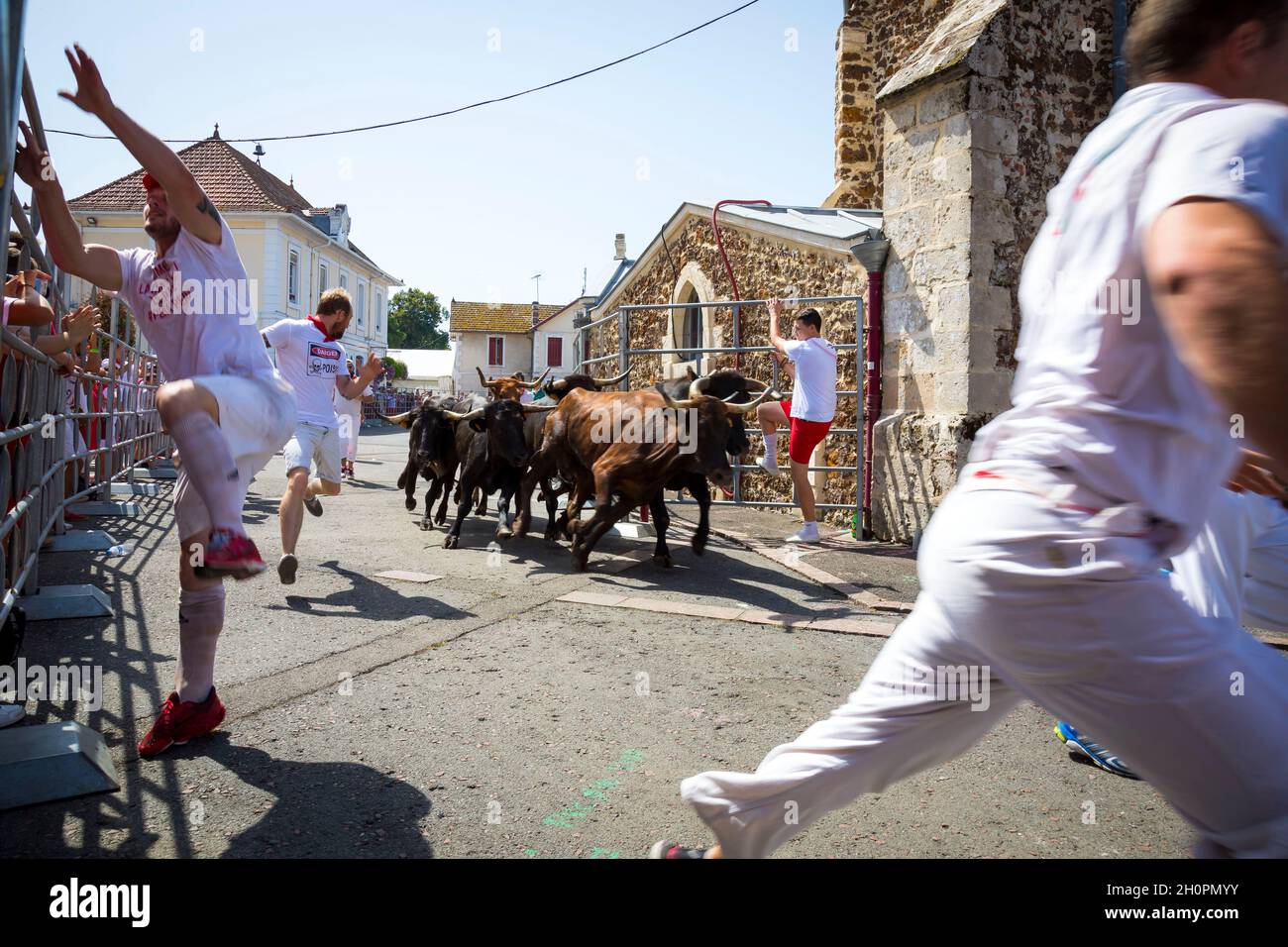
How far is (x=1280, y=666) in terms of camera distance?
1.54 m

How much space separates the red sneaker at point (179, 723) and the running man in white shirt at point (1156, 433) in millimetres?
2842

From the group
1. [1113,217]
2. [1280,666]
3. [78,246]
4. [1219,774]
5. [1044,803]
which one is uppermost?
[78,246]

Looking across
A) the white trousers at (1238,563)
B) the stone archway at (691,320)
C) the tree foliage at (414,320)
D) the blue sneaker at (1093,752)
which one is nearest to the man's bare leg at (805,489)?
the stone archway at (691,320)

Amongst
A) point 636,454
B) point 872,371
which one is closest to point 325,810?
point 636,454

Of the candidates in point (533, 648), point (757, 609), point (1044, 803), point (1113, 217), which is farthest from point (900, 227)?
point (1113, 217)

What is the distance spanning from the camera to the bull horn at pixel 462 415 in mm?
9258

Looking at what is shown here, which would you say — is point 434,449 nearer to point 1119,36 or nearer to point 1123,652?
point 1119,36

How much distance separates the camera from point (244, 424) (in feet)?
10.4

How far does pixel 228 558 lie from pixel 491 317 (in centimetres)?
6557

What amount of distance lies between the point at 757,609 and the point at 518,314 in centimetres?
6381

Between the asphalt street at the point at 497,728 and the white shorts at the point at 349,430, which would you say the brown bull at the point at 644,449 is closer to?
the asphalt street at the point at 497,728
